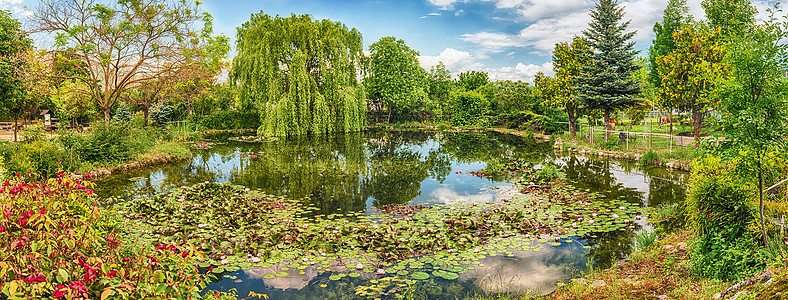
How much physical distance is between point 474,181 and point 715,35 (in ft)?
35.2

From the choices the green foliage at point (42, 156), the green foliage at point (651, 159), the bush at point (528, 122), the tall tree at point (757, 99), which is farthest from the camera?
the bush at point (528, 122)

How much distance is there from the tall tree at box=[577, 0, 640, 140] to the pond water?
3264mm

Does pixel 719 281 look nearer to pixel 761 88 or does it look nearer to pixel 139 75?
pixel 761 88

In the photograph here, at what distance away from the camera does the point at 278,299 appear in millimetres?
4250

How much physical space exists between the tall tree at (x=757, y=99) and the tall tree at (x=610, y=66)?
596 inches

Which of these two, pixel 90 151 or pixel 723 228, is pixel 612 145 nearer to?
pixel 723 228

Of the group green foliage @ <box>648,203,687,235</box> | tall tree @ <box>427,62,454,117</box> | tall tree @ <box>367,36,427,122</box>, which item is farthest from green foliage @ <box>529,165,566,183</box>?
tall tree @ <box>427,62,454,117</box>

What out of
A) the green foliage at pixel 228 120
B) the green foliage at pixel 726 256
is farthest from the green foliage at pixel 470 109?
the green foliage at pixel 726 256

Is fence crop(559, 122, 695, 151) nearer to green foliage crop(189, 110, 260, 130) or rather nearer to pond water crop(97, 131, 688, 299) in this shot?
pond water crop(97, 131, 688, 299)

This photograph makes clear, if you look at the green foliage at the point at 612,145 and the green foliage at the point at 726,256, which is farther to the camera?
the green foliage at the point at 612,145

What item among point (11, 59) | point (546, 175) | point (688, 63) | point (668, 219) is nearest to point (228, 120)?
point (11, 59)

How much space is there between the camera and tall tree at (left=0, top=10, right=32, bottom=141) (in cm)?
1386

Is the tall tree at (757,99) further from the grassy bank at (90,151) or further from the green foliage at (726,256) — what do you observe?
the grassy bank at (90,151)

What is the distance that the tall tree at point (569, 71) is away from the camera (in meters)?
20.5
